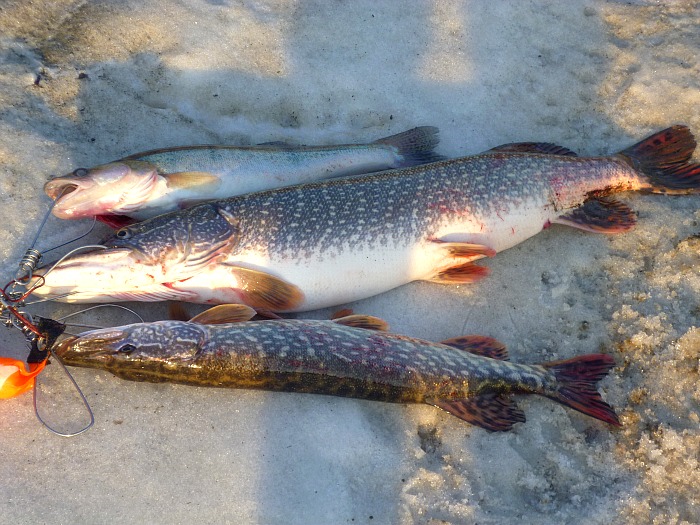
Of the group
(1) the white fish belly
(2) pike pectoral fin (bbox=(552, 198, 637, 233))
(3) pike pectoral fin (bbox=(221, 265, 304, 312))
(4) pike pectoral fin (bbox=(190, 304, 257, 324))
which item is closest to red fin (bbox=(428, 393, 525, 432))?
(1) the white fish belly

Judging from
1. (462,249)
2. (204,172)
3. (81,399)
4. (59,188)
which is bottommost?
(81,399)

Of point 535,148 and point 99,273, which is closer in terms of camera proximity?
point 99,273

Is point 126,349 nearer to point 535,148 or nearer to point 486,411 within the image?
point 486,411

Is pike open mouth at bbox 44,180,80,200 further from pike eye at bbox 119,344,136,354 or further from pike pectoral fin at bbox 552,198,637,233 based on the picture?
pike pectoral fin at bbox 552,198,637,233

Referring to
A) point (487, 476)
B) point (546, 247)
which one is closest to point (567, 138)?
point (546, 247)

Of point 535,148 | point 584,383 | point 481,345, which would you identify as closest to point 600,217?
point 535,148

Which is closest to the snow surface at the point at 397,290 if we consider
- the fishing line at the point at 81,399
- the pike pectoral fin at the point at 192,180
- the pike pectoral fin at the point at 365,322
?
the fishing line at the point at 81,399

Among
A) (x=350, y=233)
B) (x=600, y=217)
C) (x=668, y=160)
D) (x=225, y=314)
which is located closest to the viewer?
(x=225, y=314)
